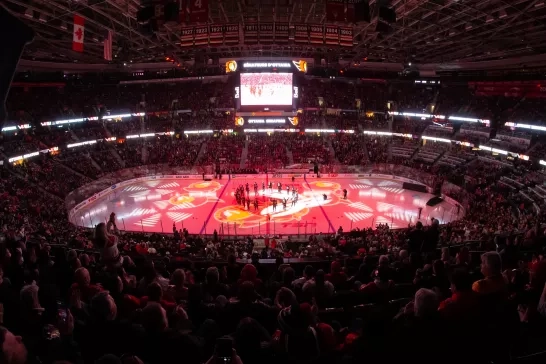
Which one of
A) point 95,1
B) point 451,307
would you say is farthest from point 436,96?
point 451,307

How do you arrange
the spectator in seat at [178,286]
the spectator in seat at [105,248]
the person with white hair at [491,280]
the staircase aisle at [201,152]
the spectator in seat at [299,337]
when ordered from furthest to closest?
the staircase aisle at [201,152]
the spectator in seat at [105,248]
the spectator in seat at [178,286]
the person with white hair at [491,280]
the spectator in seat at [299,337]

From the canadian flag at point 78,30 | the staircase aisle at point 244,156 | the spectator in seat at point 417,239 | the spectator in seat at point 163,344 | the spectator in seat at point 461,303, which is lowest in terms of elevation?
the staircase aisle at point 244,156

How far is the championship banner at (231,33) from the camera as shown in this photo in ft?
71.3

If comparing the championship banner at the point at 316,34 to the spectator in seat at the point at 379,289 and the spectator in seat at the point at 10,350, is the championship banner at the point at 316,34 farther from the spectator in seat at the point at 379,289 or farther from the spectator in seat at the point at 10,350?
the spectator in seat at the point at 10,350

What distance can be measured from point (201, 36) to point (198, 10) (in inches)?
195

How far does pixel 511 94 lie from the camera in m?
36.5

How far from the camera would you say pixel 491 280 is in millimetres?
4348

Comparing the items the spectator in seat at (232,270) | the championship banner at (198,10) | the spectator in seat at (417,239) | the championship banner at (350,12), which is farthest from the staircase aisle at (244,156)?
the spectator in seat at (232,270)

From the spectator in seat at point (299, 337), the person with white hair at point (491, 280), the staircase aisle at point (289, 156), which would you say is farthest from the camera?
the staircase aisle at point (289, 156)

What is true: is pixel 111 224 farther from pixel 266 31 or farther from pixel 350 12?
pixel 266 31

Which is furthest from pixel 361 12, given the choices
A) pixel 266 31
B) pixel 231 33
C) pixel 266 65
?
pixel 266 65

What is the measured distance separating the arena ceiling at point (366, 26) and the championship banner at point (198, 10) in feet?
7.57

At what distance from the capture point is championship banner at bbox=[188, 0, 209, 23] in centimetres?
1717

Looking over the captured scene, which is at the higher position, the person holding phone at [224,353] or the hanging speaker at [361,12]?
the hanging speaker at [361,12]
